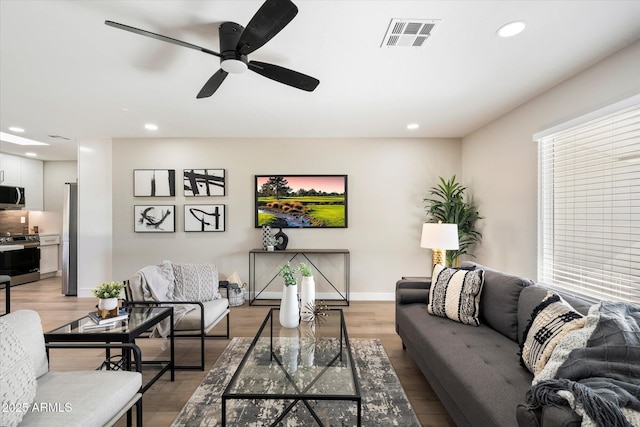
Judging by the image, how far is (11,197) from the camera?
556 cm

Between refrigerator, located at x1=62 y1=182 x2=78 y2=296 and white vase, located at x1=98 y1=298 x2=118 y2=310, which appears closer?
white vase, located at x1=98 y1=298 x2=118 y2=310

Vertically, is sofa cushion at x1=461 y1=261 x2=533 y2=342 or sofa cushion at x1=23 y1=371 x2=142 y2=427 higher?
sofa cushion at x1=461 y1=261 x2=533 y2=342

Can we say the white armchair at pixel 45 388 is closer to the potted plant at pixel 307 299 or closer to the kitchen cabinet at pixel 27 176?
the potted plant at pixel 307 299

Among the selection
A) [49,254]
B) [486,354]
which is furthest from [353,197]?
[49,254]

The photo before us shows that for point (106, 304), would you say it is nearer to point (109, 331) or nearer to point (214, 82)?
point (109, 331)

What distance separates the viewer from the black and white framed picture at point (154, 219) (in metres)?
4.46

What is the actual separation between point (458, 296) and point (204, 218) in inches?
Answer: 144

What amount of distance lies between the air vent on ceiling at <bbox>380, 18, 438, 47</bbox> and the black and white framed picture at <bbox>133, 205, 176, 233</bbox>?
391cm

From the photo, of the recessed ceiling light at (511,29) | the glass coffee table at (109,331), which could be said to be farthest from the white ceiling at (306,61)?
the glass coffee table at (109,331)

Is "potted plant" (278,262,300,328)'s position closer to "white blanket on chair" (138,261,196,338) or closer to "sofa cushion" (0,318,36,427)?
"white blanket on chair" (138,261,196,338)

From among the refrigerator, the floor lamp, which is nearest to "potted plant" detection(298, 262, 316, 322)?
the floor lamp

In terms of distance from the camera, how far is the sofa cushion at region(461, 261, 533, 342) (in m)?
2.02

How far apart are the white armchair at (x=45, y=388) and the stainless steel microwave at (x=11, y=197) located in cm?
591

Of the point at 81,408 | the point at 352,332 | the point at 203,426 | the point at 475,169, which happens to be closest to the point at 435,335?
the point at 352,332
